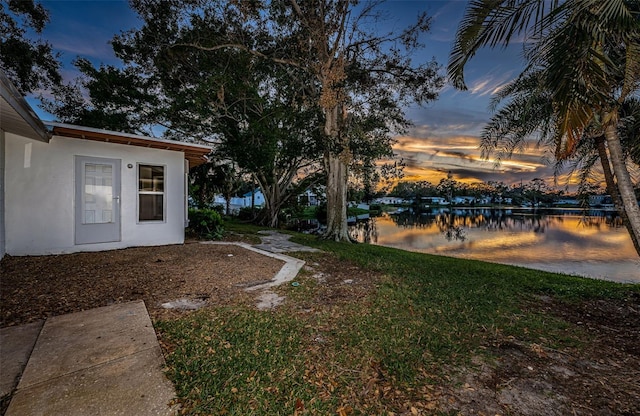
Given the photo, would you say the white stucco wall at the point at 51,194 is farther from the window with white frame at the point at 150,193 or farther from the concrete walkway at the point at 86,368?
the concrete walkway at the point at 86,368

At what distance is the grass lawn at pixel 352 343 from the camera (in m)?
1.98

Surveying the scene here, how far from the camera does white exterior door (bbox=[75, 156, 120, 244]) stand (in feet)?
19.8

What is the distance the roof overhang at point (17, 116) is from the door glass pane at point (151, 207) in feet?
7.05

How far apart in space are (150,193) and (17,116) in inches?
118

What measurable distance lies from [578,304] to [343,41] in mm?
9499

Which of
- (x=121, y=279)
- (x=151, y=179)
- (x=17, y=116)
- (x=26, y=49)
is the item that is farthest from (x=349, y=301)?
(x=26, y=49)

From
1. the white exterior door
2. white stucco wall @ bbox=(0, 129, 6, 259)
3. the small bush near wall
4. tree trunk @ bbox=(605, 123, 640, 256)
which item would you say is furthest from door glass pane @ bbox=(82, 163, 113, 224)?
tree trunk @ bbox=(605, 123, 640, 256)

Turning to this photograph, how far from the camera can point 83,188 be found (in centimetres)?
609

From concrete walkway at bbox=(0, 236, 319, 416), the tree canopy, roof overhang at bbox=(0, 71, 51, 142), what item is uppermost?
the tree canopy

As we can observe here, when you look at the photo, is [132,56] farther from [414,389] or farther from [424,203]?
[424,203]

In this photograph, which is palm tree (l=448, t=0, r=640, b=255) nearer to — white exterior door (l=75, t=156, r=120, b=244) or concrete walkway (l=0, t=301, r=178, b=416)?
concrete walkway (l=0, t=301, r=178, b=416)

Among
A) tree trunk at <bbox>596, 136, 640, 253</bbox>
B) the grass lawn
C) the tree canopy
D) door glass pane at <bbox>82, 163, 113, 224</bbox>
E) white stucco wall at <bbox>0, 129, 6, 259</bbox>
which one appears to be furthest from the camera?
the tree canopy

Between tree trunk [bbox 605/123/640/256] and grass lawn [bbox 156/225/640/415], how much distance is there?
1416 mm

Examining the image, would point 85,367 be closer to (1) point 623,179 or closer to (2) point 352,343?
(2) point 352,343
